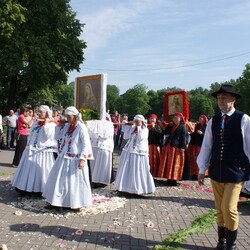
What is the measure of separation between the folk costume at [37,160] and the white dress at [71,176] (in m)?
0.92

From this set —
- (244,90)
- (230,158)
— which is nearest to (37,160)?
(230,158)

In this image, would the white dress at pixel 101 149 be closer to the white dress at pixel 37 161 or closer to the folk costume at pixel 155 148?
the white dress at pixel 37 161

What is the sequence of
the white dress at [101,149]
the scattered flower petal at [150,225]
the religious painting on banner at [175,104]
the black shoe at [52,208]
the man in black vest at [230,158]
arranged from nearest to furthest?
the man in black vest at [230,158]
the scattered flower petal at [150,225]
the black shoe at [52,208]
the white dress at [101,149]
the religious painting on banner at [175,104]

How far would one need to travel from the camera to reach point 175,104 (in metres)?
10.5

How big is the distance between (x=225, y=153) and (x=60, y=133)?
3455 mm

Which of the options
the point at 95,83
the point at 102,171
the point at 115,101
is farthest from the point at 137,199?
the point at 115,101

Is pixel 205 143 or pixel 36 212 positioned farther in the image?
pixel 36 212

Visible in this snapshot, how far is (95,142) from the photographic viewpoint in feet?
30.7

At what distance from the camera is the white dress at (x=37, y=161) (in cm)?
767

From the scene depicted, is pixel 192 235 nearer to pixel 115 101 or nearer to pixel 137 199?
pixel 137 199

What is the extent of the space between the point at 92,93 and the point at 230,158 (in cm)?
501

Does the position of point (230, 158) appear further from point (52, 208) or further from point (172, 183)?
point (172, 183)

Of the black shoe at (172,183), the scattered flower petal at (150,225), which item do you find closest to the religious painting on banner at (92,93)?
the black shoe at (172,183)

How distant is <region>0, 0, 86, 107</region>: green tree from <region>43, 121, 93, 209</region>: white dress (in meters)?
19.3
